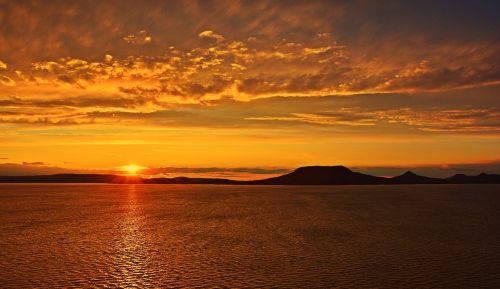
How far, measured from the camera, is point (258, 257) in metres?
34.9

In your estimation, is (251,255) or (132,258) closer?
(132,258)

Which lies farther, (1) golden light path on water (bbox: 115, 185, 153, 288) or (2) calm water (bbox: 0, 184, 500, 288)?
(1) golden light path on water (bbox: 115, 185, 153, 288)

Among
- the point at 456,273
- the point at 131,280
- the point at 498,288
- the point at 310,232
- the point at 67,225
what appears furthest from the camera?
the point at 67,225

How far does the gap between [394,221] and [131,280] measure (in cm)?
Result: 4428

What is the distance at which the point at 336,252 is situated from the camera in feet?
121

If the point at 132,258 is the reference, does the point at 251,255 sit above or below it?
above

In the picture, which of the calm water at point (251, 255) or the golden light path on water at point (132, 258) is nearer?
the calm water at point (251, 255)

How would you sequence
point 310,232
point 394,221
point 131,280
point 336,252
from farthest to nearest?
1. point 394,221
2. point 310,232
3. point 336,252
4. point 131,280

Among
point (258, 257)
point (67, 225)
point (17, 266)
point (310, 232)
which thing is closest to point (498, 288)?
point (258, 257)

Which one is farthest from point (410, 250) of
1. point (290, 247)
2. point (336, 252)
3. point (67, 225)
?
point (67, 225)

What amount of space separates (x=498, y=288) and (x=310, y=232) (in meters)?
25.1

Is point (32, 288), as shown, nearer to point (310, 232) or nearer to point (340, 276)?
point (340, 276)

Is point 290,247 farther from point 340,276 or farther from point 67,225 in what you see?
point 67,225

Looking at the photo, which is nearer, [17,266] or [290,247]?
[17,266]
